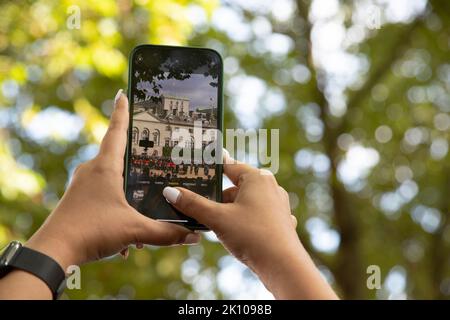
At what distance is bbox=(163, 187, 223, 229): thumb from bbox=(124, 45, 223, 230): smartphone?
0.25ft

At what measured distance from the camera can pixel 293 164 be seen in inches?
223

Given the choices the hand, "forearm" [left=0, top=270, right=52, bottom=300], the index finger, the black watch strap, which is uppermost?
the index finger

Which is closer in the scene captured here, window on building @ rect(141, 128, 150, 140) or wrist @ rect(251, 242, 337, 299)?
wrist @ rect(251, 242, 337, 299)

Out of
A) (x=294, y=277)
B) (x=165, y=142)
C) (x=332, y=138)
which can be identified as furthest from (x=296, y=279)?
(x=332, y=138)

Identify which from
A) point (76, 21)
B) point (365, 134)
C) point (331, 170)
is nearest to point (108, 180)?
point (76, 21)

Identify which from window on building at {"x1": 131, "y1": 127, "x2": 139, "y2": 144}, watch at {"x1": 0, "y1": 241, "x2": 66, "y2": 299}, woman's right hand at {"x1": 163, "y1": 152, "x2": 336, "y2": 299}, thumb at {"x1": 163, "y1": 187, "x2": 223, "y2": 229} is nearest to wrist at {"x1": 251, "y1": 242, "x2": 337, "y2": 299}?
woman's right hand at {"x1": 163, "y1": 152, "x2": 336, "y2": 299}

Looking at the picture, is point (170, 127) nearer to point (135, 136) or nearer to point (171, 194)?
point (135, 136)

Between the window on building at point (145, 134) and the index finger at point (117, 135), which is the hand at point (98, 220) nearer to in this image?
the index finger at point (117, 135)

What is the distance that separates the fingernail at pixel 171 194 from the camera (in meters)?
1.26

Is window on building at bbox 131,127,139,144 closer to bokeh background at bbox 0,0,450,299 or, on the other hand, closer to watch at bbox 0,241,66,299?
watch at bbox 0,241,66,299

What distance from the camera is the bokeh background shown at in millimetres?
4812

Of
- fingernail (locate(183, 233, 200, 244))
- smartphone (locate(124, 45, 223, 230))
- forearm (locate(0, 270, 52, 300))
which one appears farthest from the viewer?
smartphone (locate(124, 45, 223, 230))

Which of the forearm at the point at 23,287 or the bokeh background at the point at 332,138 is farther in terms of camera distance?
the bokeh background at the point at 332,138

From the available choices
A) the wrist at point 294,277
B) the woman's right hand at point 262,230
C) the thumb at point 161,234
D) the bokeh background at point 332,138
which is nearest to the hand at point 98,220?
the thumb at point 161,234
